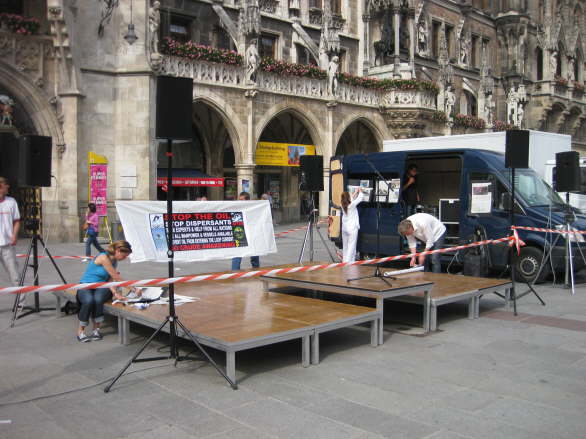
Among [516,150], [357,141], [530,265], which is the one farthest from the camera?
[357,141]

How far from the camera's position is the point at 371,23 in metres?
32.2

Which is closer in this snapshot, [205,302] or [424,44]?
[205,302]

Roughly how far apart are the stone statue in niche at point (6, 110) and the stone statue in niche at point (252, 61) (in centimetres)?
A: 824

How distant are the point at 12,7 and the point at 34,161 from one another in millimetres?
13049

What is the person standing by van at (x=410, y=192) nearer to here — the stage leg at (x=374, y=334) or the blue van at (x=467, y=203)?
the blue van at (x=467, y=203)

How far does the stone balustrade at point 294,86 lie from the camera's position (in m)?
21.6

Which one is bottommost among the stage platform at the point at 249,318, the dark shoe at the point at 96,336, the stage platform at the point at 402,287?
the dark shoe at the point at 96,336

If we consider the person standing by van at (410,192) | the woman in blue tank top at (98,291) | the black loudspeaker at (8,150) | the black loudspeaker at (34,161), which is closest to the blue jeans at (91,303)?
the woman in blue tank top at (98,291)

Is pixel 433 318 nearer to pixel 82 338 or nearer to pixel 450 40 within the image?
pixel 82 338

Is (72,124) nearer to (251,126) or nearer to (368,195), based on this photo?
(251,126)

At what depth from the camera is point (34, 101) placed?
19.0 m

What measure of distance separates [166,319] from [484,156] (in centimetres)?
880

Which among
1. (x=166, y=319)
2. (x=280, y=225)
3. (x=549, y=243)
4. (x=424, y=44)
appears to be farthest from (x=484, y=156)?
(x=424, y=44)

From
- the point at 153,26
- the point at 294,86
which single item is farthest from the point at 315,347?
the point at 294,86
